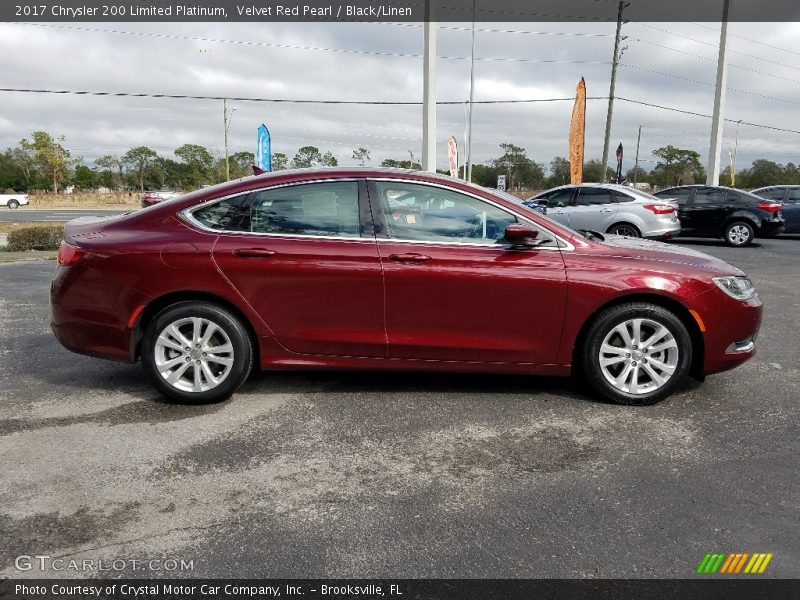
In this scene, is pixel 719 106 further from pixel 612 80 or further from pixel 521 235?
pixel 521 235

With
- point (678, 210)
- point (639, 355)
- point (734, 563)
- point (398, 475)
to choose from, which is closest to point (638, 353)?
point (639, 355)

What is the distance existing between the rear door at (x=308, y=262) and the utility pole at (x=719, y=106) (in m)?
29.2

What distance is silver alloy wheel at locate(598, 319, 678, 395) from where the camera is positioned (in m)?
4.04

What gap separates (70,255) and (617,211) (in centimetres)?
1171

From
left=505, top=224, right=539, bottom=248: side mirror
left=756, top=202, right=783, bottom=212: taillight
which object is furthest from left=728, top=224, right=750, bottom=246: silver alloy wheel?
left=505, top=224, right=539, bottom=248: side mirror

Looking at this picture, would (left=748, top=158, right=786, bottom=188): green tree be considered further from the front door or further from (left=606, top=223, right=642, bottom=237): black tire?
the front door

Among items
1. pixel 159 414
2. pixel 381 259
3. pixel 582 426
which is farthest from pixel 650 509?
pixel 159 414

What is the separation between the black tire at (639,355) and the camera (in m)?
4.02

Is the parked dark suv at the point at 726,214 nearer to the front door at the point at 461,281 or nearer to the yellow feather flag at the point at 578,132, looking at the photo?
the yellow feather flag at the point at 578,132

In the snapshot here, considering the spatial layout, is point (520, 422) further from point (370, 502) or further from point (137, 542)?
point (137, 542)

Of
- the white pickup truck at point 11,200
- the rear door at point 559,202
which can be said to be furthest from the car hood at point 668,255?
the white pickup truck at point 11,200

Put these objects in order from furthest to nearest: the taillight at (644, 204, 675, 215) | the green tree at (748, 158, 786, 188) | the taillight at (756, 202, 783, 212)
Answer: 1. the green tree at (748, 158, 786, 188)
2. the taillight at (756, 202, 783, 212)
3. the taillight at (644, 204, 675, 215)

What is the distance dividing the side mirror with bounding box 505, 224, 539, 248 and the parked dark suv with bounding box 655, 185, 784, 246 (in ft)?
45.0

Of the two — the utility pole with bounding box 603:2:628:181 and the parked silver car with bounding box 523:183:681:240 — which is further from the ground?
the utility pole with bounding box 603:2:628:181
